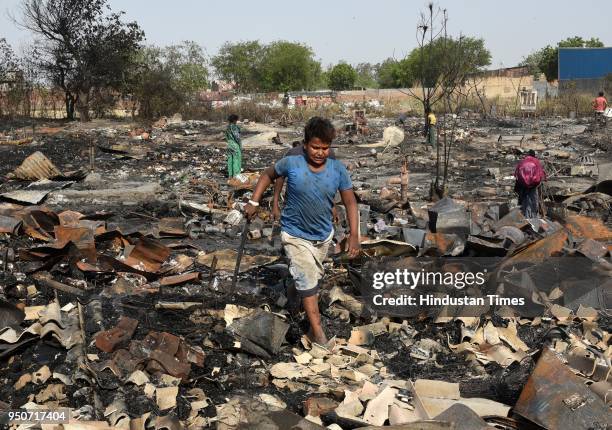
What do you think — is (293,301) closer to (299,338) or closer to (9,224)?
(299,338)

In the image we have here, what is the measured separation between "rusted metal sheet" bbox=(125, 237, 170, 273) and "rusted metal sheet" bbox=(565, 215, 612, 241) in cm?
407

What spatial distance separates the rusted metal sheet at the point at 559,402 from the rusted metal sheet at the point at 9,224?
568 cm

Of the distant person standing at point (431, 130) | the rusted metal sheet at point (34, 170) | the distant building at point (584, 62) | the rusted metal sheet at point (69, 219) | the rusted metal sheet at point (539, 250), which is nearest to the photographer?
the rusted metal sheet at point (539, 250)

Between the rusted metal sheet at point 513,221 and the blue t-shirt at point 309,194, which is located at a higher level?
the blue t-shirt at point 309,194

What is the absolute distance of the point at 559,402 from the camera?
299cm

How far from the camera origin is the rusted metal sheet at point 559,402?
2924mm

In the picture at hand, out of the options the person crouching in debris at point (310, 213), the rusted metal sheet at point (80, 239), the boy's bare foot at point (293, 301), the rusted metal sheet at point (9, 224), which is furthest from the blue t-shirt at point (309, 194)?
the rusted metal sheet at point (9, 224)

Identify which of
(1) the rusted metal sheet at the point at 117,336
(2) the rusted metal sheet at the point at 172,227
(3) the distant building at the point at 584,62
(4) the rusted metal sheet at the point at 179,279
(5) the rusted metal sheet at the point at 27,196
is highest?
(3) the distant building at the point at 584,62

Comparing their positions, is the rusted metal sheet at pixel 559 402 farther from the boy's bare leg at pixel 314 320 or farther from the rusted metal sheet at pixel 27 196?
the rusted metal sheet at pixel 27 196

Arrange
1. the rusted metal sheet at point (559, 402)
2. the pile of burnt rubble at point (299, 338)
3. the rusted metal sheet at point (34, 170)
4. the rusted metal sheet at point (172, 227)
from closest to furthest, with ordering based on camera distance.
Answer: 1. the rusted metal sheet at point (559, 402)
2. the pile of burnt rubble at point (299, 338)
3. the rusted metal sheet at point (172, 227)
4. the rusted metal sheet at point (34, 170)

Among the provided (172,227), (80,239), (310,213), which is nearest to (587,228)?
(310,213)

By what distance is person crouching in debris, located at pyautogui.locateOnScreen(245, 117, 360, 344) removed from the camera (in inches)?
166
